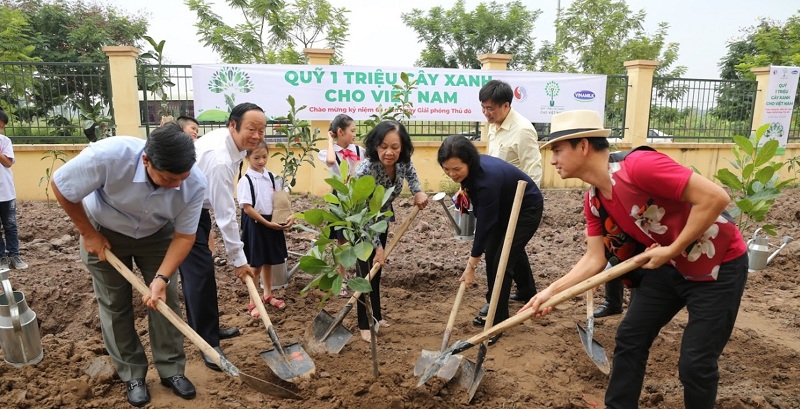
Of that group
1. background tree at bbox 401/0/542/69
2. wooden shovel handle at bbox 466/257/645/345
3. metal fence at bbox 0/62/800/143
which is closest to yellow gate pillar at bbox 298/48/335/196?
metal fence at bbox 0/62/800/143

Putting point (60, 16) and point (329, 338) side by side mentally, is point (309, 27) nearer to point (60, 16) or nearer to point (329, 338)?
point (60, 16)

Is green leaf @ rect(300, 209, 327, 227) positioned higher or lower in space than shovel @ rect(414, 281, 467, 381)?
higher

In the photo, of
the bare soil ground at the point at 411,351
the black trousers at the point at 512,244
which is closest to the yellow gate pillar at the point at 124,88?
the bare soil ground at the point at 411,351

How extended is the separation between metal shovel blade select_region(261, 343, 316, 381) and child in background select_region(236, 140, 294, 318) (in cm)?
91

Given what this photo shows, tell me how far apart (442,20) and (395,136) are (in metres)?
22.8

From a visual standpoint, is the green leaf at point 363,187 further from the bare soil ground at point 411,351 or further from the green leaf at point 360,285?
the bare soil ground at point 411,351

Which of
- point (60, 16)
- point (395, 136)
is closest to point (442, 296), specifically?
point (395, 136)

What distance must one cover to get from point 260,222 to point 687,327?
9.08 feet

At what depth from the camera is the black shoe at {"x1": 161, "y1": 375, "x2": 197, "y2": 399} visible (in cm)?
269

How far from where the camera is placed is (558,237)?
611 centimetres

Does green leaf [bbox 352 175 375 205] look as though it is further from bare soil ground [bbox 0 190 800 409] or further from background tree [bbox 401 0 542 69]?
background tree [bbox 401 0 542 69]

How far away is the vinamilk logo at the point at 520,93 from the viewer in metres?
8.84

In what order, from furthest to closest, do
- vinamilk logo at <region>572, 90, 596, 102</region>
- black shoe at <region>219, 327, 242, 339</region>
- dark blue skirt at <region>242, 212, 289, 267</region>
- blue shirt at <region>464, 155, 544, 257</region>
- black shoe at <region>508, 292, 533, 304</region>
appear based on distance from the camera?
vinamilk logo at <region>572, 90, 596, 102</region> < black shoe at <region>508, 292, 533, 304</region> < dark blue skirt at <region>242, 212, 289, 267</region> < black shoe at <region>219, 327, 242, 339</region> < blue shirt at <region>464, 155, 544, 257</region>

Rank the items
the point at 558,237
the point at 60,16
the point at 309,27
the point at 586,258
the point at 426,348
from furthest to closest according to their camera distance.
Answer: the point at 60,16, the point at 309,27, the point at 558,237, the point at 426,348, the point at 586,258
